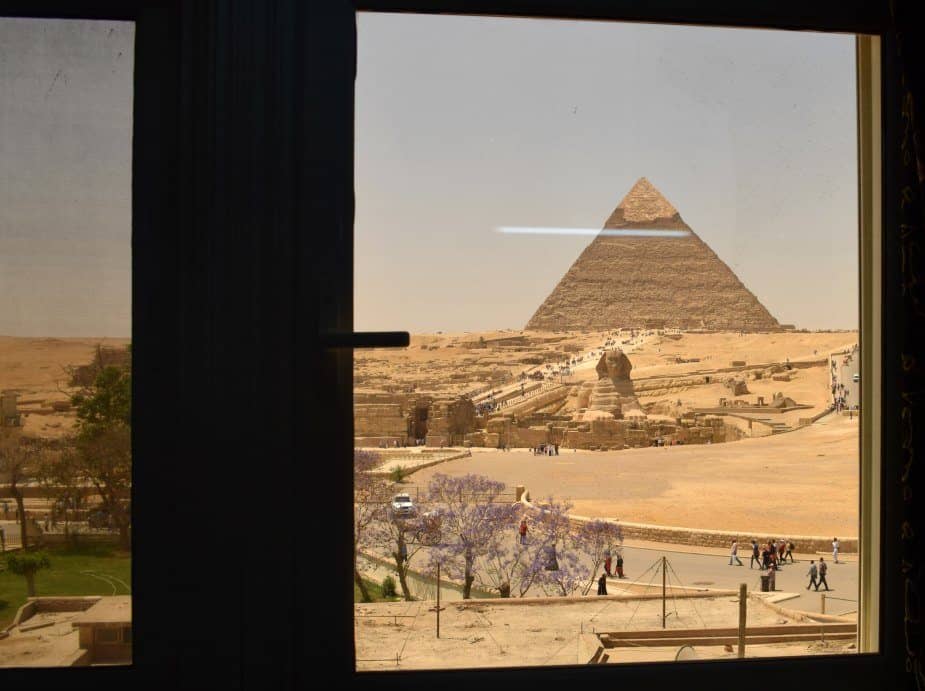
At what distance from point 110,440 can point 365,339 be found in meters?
0.34

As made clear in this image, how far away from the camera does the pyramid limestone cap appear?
961 millimetres

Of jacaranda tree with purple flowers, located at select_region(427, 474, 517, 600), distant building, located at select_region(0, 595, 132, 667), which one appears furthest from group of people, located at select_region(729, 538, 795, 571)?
distant building, located at select_region(0, 595, 132, 667)

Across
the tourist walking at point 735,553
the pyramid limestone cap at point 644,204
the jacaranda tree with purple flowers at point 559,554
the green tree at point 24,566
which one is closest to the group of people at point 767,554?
the tourist walking at point 735,553

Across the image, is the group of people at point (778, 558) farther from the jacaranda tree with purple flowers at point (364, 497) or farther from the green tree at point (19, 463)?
the green tree at point (19, 463)

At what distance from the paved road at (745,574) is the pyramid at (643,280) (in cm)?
33

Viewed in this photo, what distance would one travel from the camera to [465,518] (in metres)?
0.96

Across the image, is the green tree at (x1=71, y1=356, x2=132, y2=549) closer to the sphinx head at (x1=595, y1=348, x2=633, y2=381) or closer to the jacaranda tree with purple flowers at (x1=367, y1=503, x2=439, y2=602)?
the jacaranda tree with purple flowers at (x1=367, y1=503, x2=439, y2=602)

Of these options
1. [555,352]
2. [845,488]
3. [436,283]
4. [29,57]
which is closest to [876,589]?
[845,488]

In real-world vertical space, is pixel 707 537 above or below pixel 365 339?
below

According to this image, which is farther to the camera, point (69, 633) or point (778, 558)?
point (778, 558)

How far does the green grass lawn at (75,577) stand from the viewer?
2.77 ft

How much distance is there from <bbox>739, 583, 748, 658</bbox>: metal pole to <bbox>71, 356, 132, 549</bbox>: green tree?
79 centimetres

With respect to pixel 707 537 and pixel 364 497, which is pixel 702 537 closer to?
pixel 707 537

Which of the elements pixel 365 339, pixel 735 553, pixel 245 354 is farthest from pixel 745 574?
pixel 245 354
